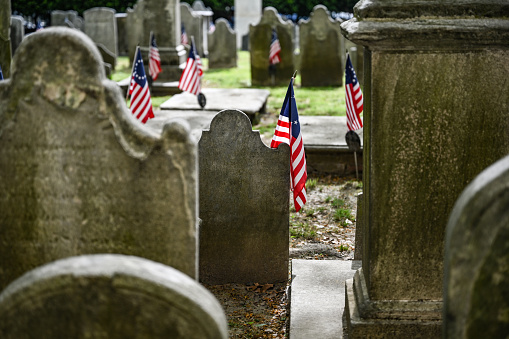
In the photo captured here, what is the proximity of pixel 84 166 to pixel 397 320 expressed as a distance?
1986mm

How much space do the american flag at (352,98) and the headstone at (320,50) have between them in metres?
8.13

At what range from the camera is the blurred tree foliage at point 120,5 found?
92.6ft

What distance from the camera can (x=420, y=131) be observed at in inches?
160

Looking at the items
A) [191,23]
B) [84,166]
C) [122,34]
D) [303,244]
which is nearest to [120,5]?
[122,34]

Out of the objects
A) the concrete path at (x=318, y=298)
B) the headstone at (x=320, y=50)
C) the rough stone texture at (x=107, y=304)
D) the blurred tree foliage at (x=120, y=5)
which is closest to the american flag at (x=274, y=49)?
the headstone at (x=320, y=50)

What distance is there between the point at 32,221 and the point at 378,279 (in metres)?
1.94

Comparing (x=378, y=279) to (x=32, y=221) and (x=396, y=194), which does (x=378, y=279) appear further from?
(x=32, y=221)

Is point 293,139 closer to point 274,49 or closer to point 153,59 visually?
point 153,59

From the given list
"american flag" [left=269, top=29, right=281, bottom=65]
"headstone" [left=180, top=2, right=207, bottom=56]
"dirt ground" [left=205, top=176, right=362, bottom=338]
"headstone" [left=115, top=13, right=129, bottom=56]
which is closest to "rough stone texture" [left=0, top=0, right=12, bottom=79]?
"dirt ground" [left=205, top=176, right=362, bottom=338]

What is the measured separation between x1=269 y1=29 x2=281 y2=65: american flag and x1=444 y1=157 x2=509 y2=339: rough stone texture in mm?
13230

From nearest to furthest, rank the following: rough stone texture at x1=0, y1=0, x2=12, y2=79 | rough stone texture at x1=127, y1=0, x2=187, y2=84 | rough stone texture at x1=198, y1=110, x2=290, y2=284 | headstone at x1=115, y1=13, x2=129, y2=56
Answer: rough stone texture at x1=198, y1=110, x2=290, y2=284 → rough stone texture at x1=0, y1=0, x2=12, y2=79 → rough stone texture at x1=127, y1=0, x2=187, y2=84 → headstone at x1=115, y1=13, x2=129, y2=56

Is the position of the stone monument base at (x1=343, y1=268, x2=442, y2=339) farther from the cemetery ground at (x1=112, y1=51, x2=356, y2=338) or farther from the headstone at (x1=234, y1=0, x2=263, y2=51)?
the headstone at (x1=234, y1=0, x2=263, y2=51)

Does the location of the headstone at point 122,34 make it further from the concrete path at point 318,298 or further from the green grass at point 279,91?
the concrete path at point 318,298

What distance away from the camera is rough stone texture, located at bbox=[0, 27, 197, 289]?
3.22 m
